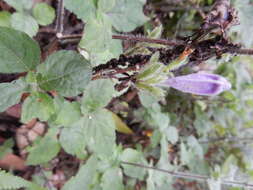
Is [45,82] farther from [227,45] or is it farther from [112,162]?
[112,162]

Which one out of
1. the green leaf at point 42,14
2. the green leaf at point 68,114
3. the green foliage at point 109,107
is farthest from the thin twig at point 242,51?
the green leaf at point 42,14

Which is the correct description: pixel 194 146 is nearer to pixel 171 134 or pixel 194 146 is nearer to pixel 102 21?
pixel 171 134

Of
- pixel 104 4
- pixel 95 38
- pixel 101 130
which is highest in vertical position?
pixel 104 4

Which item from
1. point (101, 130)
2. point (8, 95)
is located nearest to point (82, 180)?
point (101, 130)

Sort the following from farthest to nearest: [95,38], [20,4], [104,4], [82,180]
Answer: [20,4]
[82,180]
[104,4]
[95,38]

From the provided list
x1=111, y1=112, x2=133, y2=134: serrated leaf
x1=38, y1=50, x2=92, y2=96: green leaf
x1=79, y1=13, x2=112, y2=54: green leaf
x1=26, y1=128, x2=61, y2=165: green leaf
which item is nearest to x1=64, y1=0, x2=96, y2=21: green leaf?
x1=79, y1=13, x2=112, y2=54: green leaf

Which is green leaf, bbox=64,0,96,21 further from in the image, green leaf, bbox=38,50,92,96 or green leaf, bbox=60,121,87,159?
green leaf, bbox=60,121,87,159

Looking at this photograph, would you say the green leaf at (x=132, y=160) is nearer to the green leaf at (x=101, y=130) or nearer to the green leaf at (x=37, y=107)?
the green leaf at (x=101, y=130)
